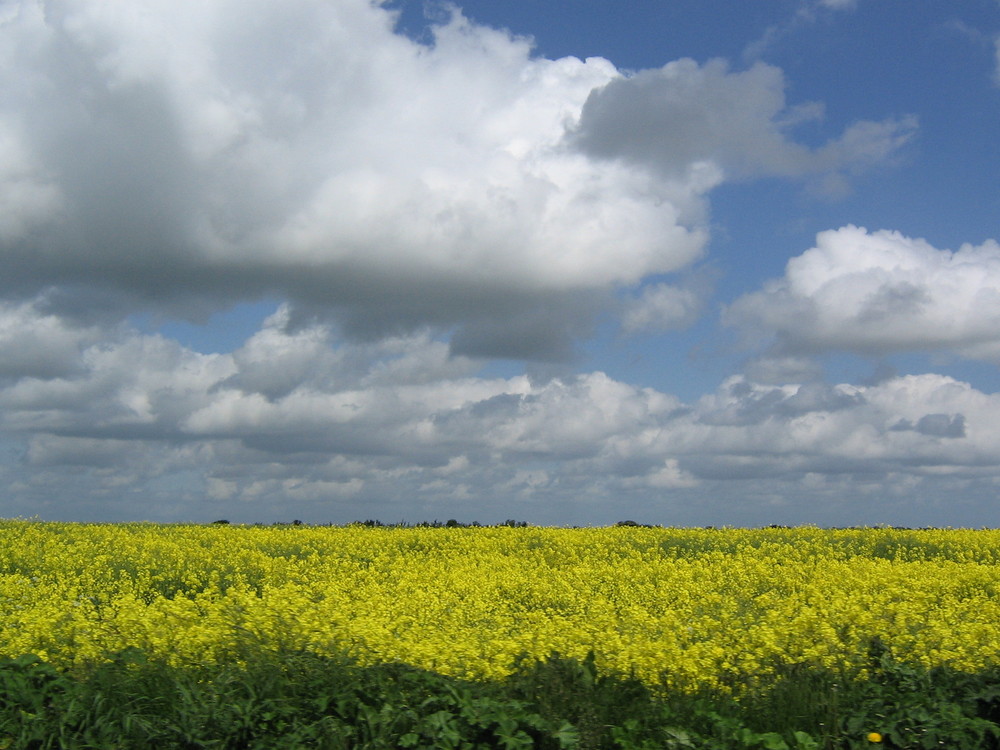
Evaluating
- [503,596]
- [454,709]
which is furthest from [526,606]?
[454,709]

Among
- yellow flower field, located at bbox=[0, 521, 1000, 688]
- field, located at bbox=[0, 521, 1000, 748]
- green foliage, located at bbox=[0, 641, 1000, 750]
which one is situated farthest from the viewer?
yellow flower field, located at bbox=[0, 521, 1000, 688]

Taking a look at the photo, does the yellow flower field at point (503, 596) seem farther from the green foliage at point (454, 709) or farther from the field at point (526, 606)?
the green foliage at point (454, 709)

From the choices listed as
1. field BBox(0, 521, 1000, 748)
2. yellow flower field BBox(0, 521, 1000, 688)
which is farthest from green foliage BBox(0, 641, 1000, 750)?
yellow flower field BBox(0, 521, 1000, 688)

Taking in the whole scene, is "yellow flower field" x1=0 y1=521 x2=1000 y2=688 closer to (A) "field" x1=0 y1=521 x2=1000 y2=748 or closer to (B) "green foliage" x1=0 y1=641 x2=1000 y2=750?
(A) "field" x1=0 y1=521 x2=1000 y2=748

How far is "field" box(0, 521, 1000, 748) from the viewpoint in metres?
8.01

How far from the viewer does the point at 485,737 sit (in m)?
A: 6.59

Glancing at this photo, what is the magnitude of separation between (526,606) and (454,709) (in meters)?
6.01

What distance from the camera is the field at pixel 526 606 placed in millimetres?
8008

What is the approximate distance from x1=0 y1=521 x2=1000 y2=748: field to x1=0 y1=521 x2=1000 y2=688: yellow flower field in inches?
1.4

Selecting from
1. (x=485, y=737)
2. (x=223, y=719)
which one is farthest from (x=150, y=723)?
(x=485, y=737)

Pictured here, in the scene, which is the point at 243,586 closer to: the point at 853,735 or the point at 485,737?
the point at 485,737

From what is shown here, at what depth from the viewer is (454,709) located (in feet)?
22.3

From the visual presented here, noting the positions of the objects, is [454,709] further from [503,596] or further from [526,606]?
[503,596]

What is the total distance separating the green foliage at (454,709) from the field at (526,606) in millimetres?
92
